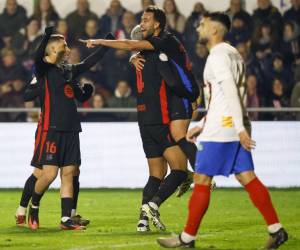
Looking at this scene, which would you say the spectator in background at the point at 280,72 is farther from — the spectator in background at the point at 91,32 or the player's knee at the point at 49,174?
the player's knee at the point at 49,174

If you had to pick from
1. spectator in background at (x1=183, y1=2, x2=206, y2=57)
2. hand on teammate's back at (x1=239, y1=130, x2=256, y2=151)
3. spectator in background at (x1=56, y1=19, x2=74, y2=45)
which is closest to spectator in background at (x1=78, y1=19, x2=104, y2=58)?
spectator in background at (x1=56, y1=19, x2=74, y2=45)

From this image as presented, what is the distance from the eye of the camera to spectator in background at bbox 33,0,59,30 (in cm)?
1964

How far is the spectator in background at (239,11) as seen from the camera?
63.2 ft

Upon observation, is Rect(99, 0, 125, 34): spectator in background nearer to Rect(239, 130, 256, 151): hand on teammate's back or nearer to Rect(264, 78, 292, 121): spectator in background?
Rect(264, 78, 292, 121): spectator in background

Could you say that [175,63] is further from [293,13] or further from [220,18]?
[293,13]

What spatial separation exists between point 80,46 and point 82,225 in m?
8.84

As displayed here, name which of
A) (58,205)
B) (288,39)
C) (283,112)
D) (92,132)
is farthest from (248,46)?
(58,205)

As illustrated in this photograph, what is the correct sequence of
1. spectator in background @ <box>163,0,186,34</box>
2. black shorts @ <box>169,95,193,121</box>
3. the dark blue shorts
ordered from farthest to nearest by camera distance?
1. spectator in background @ <box>163,0,186,34</box>
2. black shorts @ <box>169,95,193,121</box>
3. the dark blue shorts

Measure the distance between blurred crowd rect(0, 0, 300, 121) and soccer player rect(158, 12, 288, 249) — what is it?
33.4 feet

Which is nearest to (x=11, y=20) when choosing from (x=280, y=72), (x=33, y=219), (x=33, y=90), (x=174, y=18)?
(x=174, y=18)

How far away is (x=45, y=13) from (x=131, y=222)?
8.65 metres

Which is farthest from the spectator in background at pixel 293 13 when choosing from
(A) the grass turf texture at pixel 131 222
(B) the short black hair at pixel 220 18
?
(B) the short black hair at pixel 220 18

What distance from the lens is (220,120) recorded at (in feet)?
27.8

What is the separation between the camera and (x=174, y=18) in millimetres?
19250
